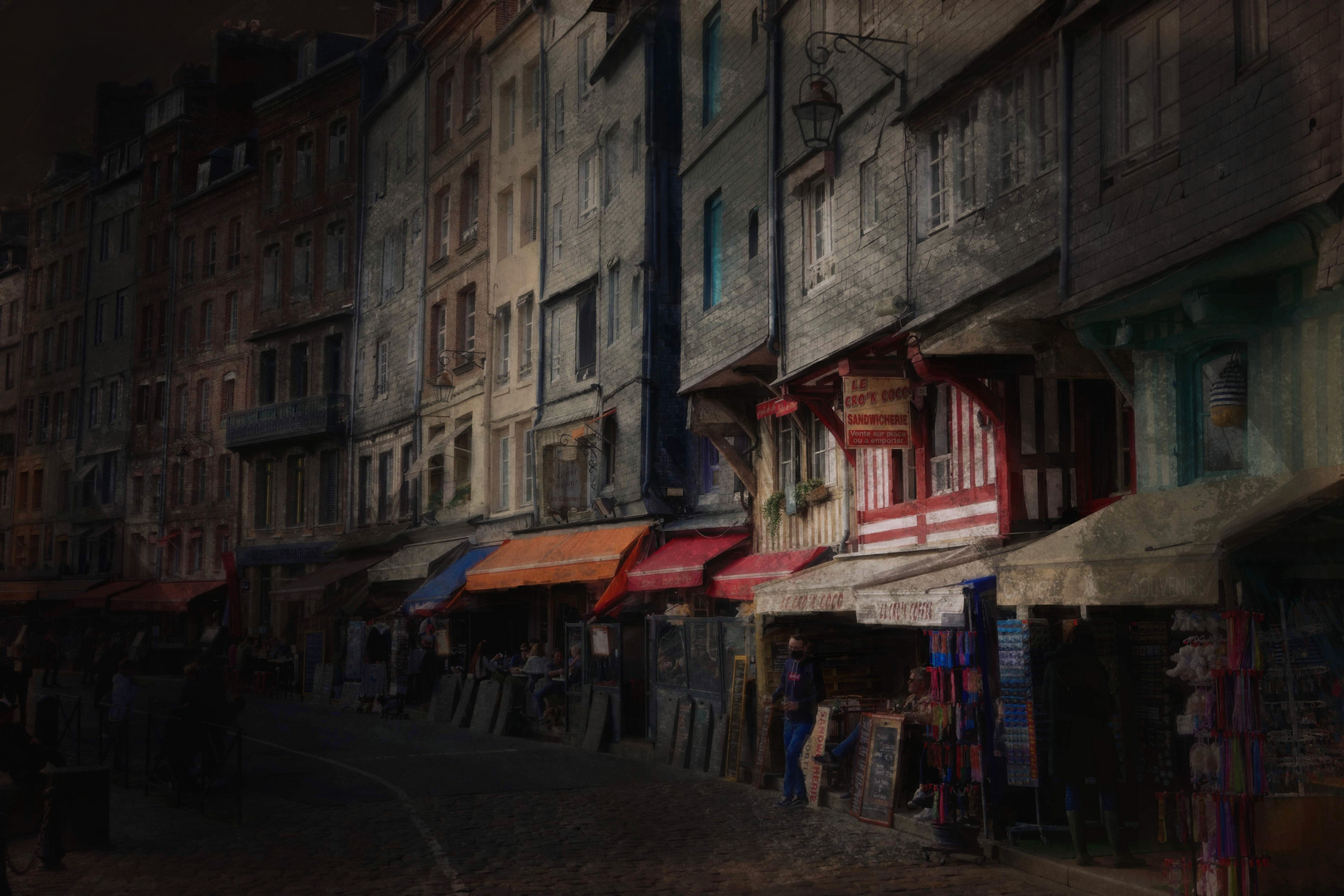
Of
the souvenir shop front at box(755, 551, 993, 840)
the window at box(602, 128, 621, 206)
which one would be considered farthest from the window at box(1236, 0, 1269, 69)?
the window at box(602, 128, 621, 206)

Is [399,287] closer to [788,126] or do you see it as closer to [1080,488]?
[788,126]

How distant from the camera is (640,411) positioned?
25.0 metres

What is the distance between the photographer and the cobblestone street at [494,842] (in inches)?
406

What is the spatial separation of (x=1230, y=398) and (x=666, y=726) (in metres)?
10.1

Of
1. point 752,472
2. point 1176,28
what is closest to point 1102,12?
point 1176,28

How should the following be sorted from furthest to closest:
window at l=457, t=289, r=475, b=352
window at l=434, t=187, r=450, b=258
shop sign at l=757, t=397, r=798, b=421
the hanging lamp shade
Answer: window at l=434, t=187, r=450, b=258 → window at l=457, t=289, r=475, b=352 → shop sign at l=757, t=397, r=798, b=421 → the hanging lamp shade

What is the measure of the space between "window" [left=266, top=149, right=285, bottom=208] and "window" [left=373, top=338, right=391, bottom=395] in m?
9.34

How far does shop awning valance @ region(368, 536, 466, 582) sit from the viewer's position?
105ft

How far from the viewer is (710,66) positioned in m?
22.5

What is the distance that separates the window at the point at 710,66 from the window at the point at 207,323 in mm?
32775

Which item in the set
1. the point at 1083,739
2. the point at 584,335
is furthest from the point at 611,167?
the point at 1083,739

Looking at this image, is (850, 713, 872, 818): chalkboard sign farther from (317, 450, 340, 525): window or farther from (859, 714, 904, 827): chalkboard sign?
(317, 450, 340, 525): window

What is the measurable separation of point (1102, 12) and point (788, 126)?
741 centimetres

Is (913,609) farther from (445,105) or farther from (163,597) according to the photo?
(163,597)
